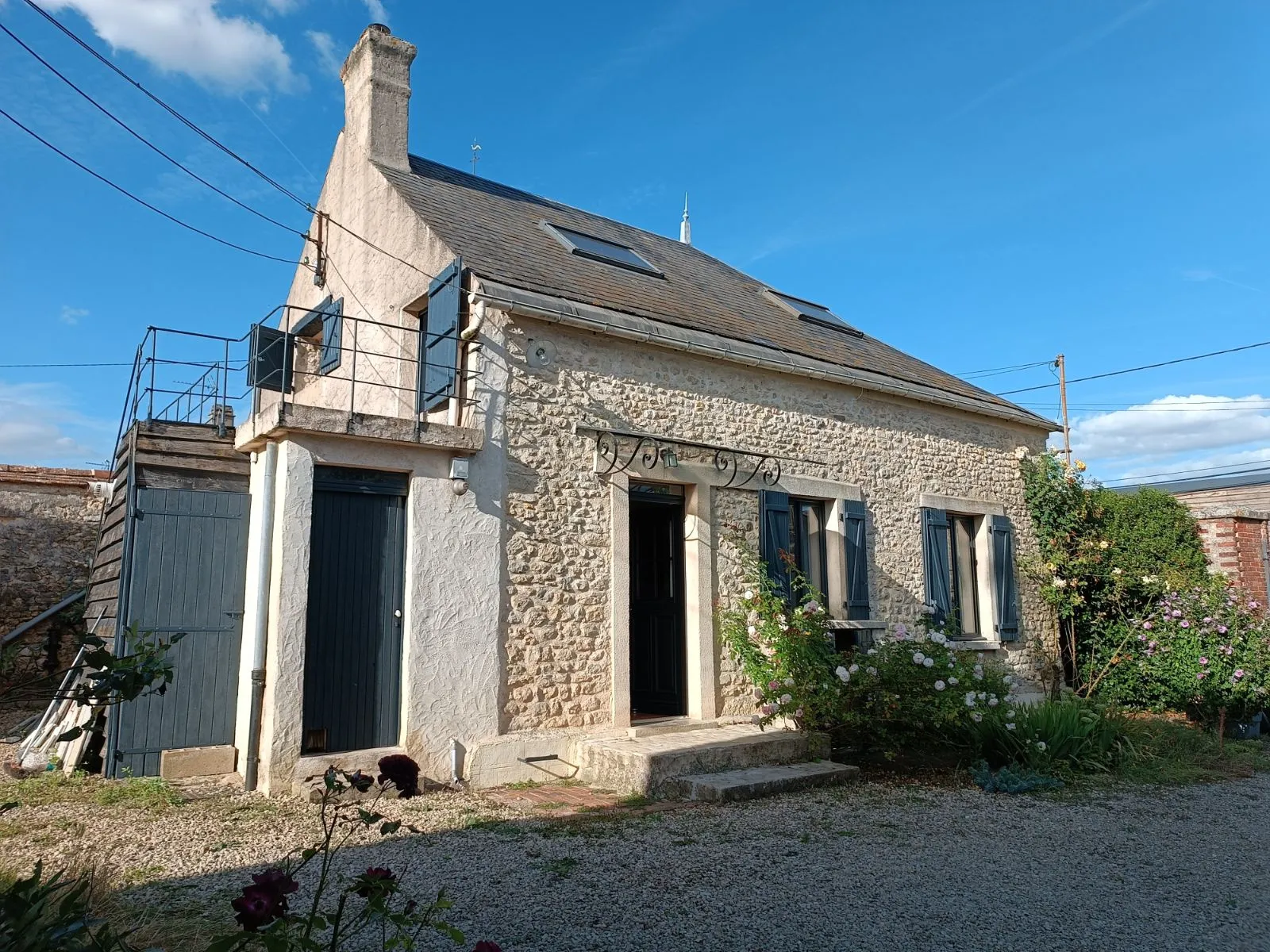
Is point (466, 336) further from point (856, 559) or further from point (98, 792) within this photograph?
point (856, 559)

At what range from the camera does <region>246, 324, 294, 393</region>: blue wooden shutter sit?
27.1ft

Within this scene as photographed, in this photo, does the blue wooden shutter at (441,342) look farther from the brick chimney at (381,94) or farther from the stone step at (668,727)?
the stone step at (668,727)

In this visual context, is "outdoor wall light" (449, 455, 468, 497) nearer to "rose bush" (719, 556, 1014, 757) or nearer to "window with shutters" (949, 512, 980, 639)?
"rose bush" (719, 556, 1014, 757)

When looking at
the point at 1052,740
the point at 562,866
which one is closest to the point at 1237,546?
the point at 1052,740

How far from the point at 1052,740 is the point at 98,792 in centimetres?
743

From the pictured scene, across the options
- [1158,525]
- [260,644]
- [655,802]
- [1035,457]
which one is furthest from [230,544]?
[1158,525]

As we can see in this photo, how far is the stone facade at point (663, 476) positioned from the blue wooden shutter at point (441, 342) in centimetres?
50

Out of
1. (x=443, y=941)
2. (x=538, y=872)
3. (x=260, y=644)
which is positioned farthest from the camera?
(x=260, y=644)

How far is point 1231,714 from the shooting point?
9.86 m

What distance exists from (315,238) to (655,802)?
810 cm

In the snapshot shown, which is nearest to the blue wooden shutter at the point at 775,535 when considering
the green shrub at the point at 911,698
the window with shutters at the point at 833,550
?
the window with shutters at the point at 833,550

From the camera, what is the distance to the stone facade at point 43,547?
10.8 metres

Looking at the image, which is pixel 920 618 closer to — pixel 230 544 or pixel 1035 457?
pixel 1035 457

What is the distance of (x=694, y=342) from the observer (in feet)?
28.5
